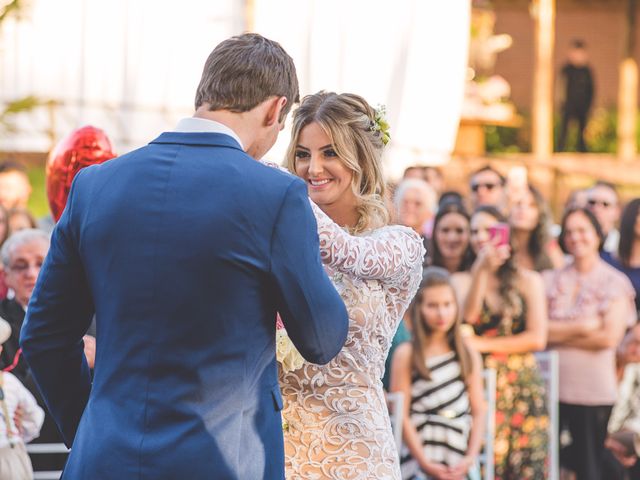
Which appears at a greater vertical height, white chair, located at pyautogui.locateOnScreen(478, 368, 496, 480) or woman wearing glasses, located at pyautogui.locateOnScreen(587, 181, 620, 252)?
woman wearing glasses, located at pyautogui.locateOnScreen(587, 181, 620, 252)

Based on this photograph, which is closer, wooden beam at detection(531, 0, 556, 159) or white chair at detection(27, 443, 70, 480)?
white chair at detection(27, 443, 70, 480)

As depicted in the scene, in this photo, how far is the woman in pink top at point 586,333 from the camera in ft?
23.3

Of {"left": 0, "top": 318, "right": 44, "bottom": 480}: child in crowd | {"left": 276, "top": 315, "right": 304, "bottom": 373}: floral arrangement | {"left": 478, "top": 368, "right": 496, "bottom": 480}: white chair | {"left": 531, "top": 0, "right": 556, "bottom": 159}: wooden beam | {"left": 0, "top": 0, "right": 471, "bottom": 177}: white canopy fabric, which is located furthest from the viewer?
{"left": 531, "top": 0, "right": 556, "bottom": 159}: wooden beam

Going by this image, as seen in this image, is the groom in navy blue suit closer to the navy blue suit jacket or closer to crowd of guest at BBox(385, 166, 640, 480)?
the navy blue suit jacket

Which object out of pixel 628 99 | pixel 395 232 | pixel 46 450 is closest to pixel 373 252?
pixel 395 232

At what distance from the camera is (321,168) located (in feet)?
10.9

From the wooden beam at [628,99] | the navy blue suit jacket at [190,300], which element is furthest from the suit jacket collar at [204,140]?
the wooden beam at [628,99]

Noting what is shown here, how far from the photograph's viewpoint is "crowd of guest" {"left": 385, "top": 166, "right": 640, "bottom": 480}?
6047 mm

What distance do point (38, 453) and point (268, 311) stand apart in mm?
2754

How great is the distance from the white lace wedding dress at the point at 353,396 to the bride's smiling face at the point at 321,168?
15 centimetres

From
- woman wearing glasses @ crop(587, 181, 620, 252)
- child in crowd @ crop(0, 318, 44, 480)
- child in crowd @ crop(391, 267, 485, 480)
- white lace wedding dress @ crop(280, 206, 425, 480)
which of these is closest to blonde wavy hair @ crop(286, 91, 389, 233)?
white lace wedding dress @ crop(280, 206, 425, 480)

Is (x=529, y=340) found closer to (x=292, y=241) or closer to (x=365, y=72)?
(x=365, y=72)

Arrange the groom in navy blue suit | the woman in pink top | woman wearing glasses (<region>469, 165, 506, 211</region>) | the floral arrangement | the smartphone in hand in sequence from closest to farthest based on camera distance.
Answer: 1. the groom in navy blue suit
2. the floral arrangement
3. the smartphone in hand
4. the woman in pink top
5. woman wearing glasses (<region>469, 165, 506, 211</region>)

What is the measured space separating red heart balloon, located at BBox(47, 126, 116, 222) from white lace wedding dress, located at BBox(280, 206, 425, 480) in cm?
142
